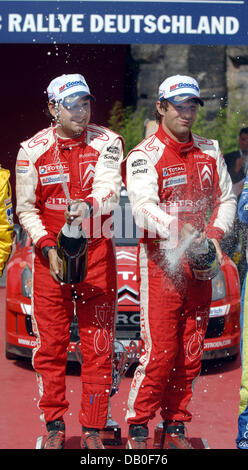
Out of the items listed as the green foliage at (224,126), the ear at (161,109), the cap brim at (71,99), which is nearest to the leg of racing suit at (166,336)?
the ear at (161,109)

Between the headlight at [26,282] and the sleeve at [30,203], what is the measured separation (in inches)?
81.2

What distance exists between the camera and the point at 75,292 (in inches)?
173

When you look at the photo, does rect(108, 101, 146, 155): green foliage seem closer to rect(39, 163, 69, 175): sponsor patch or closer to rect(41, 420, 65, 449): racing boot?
rect(39, 163, 69, 175): sponsor patch

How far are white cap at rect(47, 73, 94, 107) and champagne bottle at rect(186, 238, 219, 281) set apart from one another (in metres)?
0.96

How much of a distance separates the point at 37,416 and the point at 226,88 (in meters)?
7.51

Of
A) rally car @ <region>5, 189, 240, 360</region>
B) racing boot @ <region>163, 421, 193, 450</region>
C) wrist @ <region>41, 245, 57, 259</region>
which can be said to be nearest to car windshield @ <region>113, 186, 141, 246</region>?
rally car @ <region>5, 189, 240, 360</region>

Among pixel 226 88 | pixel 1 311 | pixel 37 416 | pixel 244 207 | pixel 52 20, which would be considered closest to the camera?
pixel 244 207

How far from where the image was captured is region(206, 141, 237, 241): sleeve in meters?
4.44

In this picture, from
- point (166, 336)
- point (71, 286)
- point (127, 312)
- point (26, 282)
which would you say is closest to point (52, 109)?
point (71, 286)

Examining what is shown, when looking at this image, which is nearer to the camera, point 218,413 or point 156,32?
point 218,413

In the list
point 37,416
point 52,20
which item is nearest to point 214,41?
point 52,20

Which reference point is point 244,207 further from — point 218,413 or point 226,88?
point 226,88

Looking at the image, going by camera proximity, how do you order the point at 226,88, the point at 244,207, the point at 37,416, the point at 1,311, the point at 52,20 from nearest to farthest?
the point at 244,207
the point at 37,416
the point at 52,20
the point at 1,311
the point at 226,88

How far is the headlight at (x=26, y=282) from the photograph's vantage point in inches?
255
